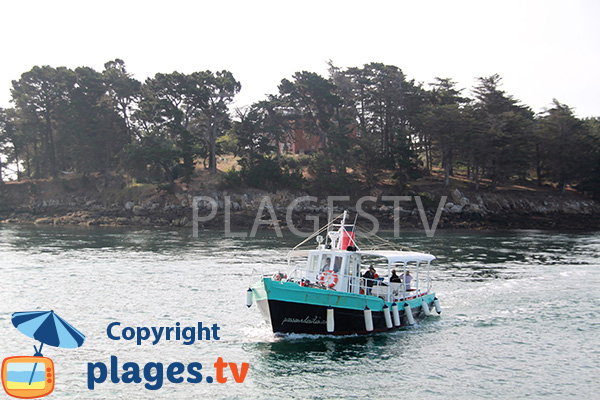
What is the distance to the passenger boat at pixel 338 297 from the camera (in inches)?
851

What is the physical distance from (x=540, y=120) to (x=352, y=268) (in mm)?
76818

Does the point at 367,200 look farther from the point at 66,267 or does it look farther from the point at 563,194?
the point at 66,267

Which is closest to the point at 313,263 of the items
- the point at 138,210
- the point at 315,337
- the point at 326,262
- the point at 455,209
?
the point at 326,262

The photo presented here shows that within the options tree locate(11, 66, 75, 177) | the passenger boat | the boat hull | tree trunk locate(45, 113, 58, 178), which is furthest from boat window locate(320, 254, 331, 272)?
tree trunk locate(45, 113, 58, 178)

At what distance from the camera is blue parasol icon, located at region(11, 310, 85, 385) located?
19484mm

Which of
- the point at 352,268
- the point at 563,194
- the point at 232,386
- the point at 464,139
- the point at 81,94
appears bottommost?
the point at 232,386

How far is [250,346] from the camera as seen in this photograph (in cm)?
2120

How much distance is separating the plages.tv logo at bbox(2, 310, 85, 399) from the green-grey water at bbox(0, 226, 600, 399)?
0.45m

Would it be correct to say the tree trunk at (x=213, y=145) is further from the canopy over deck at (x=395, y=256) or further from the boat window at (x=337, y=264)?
the boat window at (x=337, y=264)

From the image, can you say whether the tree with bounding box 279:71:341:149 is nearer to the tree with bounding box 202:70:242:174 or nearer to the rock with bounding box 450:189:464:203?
the tree with bounding box 202:70:242:174

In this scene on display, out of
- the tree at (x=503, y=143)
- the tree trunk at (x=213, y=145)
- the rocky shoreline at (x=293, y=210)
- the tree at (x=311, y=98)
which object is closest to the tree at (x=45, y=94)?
the rocky shoreline at (x=293, y=210)

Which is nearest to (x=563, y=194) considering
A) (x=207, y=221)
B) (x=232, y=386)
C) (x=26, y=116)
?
(x=207, y=221)

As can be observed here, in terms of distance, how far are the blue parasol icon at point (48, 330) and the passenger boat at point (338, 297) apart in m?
7.23

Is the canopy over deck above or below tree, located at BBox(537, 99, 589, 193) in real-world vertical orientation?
below
